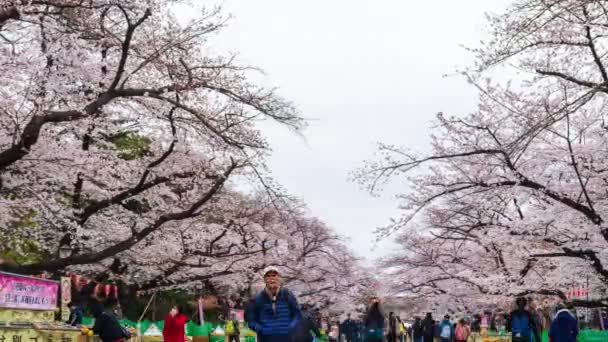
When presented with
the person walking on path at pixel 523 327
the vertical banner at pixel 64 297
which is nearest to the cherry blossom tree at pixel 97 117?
the vertical banner at pixel 64 297

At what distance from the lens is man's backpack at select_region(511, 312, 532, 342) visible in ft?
49.4

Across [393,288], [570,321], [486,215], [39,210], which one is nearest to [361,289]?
[393,288]

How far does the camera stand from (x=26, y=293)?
9.89 metres

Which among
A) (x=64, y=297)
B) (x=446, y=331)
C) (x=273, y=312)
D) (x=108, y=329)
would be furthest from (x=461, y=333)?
(x=273, y=312)

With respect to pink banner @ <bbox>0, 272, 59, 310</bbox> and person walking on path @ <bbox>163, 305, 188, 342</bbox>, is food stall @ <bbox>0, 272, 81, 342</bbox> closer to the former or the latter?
pink banner @ <bbox>0, 272, 59, 310</bbox>

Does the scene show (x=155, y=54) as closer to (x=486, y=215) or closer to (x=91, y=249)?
(x=91, y=249)

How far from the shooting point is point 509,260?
28.1 metres

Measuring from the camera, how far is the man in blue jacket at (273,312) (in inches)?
325

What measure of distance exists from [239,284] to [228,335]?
14301 mm

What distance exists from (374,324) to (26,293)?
8502 mm

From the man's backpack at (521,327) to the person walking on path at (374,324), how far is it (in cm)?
275

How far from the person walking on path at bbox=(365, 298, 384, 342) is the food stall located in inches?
276

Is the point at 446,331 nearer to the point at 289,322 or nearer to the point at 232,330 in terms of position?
the point at 232,330

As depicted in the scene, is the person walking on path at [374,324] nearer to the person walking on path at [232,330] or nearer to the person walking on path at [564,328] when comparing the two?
the person walking on path at [564,328]
